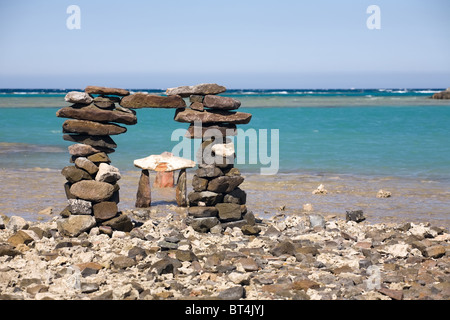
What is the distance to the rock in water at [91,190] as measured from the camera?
1355 cm

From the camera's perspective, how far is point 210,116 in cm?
1411

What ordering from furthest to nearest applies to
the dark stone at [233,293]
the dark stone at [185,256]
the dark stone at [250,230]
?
1. the dark stone at [250,230]
2. the dark stone at [185,256]
3. the dark stone at [233,293]

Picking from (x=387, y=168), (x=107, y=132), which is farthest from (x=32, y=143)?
(x=107, y=132)

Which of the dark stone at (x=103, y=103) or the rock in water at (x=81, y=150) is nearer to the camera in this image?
the rock in water at (x=81, y=150)

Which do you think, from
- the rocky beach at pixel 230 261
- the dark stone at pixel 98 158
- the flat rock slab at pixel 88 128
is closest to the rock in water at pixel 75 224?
the rocky beach at pixel 230 261

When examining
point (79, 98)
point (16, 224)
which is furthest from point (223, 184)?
point (16, 224)

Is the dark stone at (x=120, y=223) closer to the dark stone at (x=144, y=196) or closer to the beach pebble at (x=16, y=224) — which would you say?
the beach pebble at (x=16, y=224)

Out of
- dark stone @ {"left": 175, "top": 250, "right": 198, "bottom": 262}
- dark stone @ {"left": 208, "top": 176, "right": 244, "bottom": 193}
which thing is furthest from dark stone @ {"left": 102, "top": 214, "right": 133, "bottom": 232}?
dark stone @ {"left": 175, "top": 250, "right": 198, "bottom": 262}

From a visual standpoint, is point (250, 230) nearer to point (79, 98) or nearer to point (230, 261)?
point (230, 261)

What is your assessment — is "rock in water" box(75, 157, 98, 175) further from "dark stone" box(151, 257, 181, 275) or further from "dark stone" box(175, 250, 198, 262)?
"dark stone" box(151, 257, 181, 275)

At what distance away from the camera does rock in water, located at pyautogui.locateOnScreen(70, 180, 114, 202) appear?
13.5 m

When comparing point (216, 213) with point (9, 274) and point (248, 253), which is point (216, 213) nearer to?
point (248, 253)

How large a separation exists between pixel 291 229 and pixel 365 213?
9.99ft

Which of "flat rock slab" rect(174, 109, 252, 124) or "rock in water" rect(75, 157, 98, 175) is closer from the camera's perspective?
"rock in water" rect(75, 157, 98, 175)
